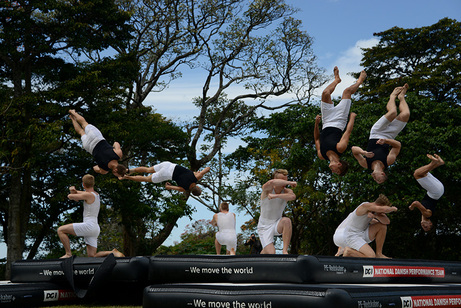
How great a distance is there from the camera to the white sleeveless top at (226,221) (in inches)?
514

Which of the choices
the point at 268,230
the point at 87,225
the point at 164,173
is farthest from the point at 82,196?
the point at 268,230

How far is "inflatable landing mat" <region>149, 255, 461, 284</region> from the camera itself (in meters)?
7.02

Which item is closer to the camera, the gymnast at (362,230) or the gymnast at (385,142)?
the gymnast at (362,230)

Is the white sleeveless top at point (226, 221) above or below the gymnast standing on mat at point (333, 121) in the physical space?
below

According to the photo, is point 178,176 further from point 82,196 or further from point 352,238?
point 352,238

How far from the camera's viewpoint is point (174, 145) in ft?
81.3

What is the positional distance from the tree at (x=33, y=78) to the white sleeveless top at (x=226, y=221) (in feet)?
30.8

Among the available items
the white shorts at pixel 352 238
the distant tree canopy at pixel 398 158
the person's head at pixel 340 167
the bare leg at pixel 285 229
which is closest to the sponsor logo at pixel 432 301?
the white shorts at pixel 352 238

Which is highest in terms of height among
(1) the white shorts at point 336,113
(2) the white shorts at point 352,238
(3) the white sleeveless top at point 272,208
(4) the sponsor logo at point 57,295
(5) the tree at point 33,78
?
(5) the tree at point 33,78

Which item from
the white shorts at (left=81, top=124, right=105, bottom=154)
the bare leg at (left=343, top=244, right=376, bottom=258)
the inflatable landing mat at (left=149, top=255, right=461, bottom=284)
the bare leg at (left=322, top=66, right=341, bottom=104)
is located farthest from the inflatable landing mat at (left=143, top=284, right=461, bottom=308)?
the white shorts at (left=81, top=124, right=105, bottom=154)

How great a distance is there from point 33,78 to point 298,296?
20.8 meters

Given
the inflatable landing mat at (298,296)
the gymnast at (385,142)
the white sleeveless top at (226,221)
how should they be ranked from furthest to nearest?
the white sleeveless top at (226,221)
the gymnast at (385,142)
the inflatable landing mat at (298,296)

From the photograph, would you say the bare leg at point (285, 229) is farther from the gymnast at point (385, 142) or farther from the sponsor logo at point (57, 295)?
the sponsor logo at point (57, 295)

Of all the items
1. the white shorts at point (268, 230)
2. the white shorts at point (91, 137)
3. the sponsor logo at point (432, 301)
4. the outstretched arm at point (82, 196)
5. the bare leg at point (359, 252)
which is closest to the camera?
the sponsor logo at point (432, 301)
